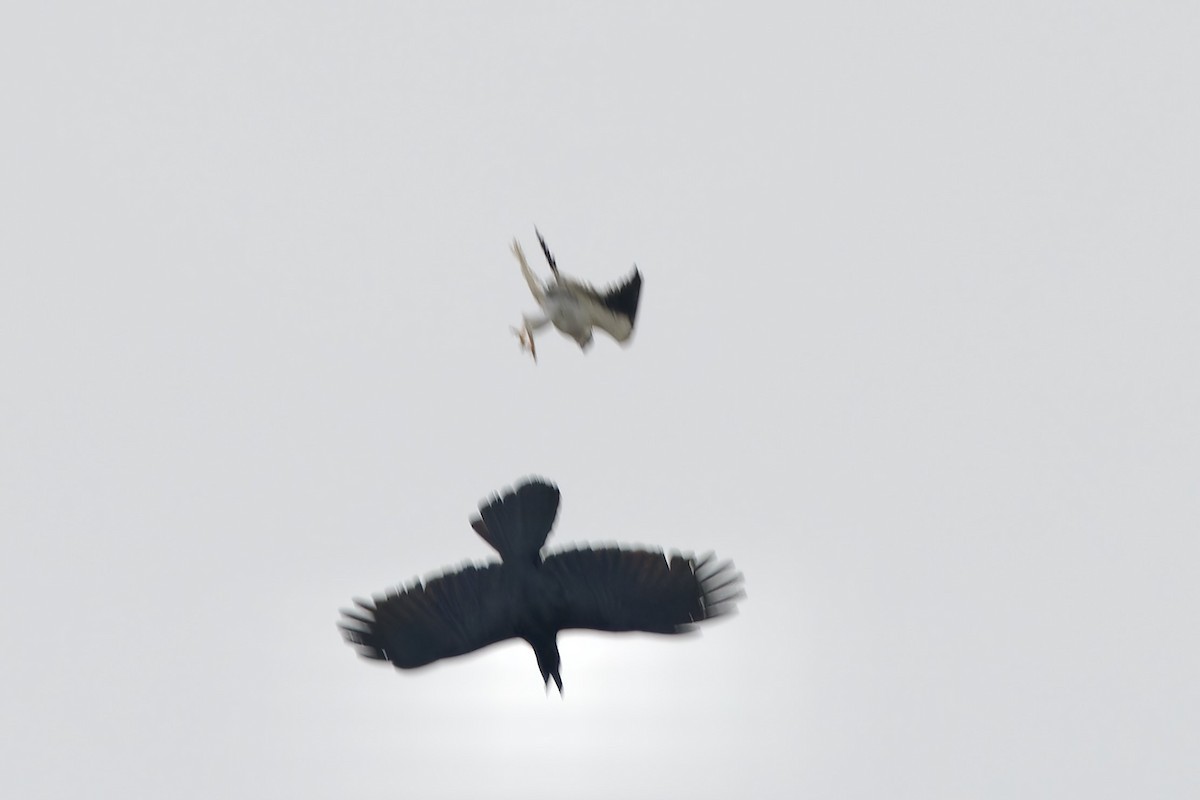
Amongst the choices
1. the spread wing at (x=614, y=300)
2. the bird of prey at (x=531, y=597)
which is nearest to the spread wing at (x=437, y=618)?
the bird of prey at (x=531, y=597)

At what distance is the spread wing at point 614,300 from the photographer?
2191cm

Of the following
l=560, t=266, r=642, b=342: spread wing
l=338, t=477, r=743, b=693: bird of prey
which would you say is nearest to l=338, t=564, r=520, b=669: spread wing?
l=338, t=477, r=743, b=693: bird of prey

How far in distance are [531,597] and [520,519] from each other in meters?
0.67

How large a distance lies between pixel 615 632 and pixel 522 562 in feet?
3.23

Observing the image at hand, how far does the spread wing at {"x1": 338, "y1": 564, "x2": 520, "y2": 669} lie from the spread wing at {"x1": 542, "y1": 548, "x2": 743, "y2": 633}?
57 cm

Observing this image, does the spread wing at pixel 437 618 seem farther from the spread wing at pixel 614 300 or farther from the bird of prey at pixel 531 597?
the spread wing at pixel 614 300

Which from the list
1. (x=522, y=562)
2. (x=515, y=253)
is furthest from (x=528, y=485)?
(x=515, y=253)

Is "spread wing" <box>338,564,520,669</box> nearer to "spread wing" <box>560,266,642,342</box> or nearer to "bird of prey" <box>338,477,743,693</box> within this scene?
"bird of prey" <box>338,477,743,693</box>

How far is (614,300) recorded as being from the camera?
21953mm

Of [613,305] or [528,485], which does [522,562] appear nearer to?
[528,485]

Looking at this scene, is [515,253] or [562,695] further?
[562,695]

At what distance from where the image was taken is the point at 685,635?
22250mm

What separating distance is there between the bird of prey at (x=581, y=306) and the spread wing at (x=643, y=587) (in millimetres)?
1817

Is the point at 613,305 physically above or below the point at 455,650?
above
